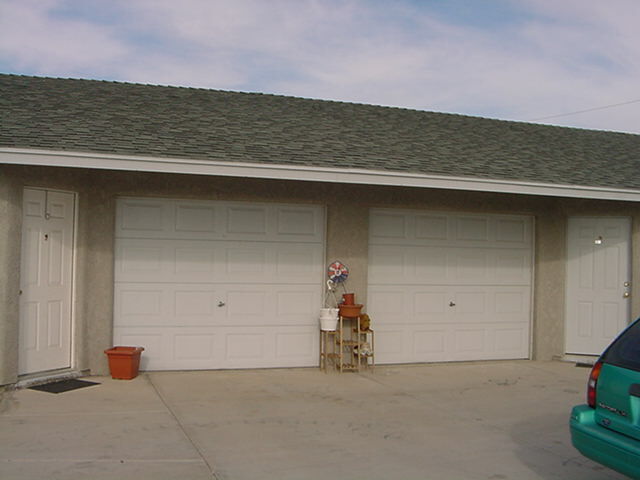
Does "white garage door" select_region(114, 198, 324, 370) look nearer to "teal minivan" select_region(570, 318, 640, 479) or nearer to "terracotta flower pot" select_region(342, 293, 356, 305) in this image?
"terracotta flower pot" select_region(342, 293, 356, 305)

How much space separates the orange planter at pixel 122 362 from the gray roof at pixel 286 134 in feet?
7.85

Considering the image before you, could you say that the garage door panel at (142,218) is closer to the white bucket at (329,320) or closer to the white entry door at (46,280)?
the white entry door at (46,280)

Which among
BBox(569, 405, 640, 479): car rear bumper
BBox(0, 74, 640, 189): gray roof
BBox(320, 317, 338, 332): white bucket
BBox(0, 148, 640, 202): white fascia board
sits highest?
BBox(0, 74, 640, 189): gray roof

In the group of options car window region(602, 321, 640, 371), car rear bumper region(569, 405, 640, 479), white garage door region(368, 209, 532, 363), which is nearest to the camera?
car rear bumper region(569, 405, 640, 479)

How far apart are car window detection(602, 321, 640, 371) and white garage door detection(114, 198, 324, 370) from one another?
5.31 meters

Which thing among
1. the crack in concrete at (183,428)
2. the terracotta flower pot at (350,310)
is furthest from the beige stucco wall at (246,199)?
the crack in concrete at (183,428)

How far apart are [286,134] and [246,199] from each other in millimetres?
990

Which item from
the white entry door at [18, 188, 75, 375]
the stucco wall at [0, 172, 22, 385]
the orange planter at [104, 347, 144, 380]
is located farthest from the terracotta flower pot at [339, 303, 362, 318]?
the stucco wall at [0, 172, 22, 385]

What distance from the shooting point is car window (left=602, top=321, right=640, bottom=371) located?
4340mm

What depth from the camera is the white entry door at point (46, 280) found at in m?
7.85

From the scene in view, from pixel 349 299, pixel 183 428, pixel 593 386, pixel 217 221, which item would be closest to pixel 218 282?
pixel 217 221

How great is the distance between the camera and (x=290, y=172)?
8.02 meters

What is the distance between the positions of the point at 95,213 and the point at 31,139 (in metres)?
1.49

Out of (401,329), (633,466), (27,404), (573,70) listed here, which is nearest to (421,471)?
(633,466)
